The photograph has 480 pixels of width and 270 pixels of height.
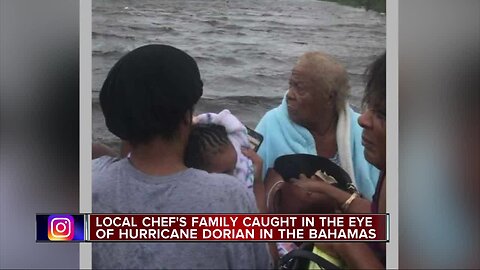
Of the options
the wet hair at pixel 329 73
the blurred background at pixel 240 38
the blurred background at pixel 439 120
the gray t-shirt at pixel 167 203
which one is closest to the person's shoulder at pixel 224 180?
the gray t-shirt at pixel 167 203

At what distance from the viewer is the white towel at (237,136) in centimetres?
197

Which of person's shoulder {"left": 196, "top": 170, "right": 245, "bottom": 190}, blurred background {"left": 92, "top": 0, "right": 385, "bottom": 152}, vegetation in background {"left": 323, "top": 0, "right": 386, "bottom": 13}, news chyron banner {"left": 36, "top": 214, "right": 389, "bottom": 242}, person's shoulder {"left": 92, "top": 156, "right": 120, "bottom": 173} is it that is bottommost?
news chyron banner {"left": 36, "top": 214, "right": 389, "bottom": 242}

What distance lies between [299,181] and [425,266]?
53cm

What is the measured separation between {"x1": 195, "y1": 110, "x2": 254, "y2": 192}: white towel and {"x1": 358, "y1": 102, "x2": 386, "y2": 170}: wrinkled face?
405 mm

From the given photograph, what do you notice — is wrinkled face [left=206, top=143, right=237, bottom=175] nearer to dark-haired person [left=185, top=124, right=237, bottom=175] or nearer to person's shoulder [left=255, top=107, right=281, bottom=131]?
dark-haired person [left=185, top=124, right=237, bottom=175]

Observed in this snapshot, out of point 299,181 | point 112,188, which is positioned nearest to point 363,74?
point 299,181

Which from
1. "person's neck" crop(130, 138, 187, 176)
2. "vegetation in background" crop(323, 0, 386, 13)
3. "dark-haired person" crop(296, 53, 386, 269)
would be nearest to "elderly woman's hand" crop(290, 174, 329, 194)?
"dark-haired person" crop(296, 53, 386, 269)

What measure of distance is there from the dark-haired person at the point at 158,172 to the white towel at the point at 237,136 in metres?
0.03

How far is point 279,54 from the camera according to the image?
1.96 meters

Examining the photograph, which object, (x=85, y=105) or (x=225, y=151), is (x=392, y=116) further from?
(x=85, y=105)

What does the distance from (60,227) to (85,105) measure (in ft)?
1.40

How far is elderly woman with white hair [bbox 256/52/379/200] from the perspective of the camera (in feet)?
6.48

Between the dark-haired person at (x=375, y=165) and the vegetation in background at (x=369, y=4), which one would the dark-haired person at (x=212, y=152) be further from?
the vegetation in background at (x=369, y=4)

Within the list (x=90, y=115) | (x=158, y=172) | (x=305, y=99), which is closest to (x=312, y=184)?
(x=305, y=99)
